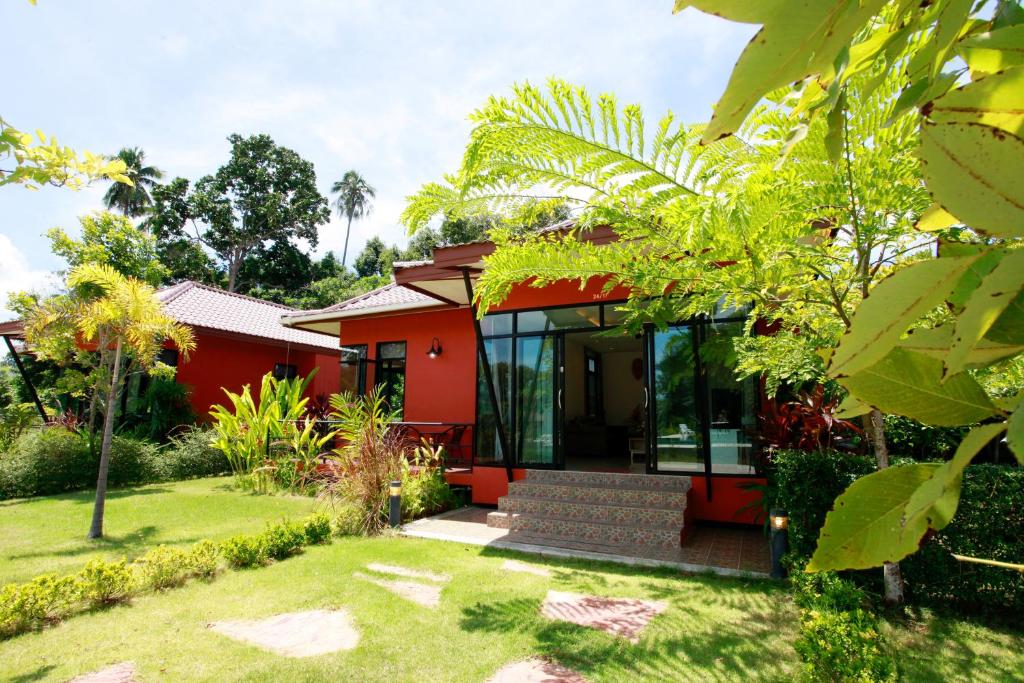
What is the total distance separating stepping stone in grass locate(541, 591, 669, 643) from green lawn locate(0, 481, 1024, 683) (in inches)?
4.1

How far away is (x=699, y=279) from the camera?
11.2 feet

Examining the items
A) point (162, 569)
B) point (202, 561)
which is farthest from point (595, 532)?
point (162, 569)

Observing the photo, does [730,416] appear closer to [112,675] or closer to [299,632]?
[299,632]

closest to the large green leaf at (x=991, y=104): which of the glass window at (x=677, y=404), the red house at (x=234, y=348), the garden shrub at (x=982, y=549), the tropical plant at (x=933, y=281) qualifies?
the tropical plant at (x=933, y=281)

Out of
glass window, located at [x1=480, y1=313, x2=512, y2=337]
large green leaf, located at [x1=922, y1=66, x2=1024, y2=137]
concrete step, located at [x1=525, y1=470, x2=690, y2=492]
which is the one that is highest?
glass window, located at [x1=480, y1=313, x2=512, y2=337]

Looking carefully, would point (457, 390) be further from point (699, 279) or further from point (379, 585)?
point (699, 279)

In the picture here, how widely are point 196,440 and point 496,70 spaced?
11.9 m

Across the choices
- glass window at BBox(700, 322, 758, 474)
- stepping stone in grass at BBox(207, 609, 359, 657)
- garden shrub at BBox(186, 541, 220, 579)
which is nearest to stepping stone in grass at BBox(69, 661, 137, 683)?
stepping stone in grass at BBox(207, 609, 359, 657)

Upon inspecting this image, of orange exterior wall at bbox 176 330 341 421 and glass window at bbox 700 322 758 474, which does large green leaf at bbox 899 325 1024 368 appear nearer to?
glass window at bbox 700 322 758 474

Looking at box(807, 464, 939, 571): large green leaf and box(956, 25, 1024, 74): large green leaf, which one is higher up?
box(956, 25, 1024, 74): large green leaf

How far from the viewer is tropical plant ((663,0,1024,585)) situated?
0.25 m

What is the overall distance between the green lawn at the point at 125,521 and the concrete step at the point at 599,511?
3.31 metres

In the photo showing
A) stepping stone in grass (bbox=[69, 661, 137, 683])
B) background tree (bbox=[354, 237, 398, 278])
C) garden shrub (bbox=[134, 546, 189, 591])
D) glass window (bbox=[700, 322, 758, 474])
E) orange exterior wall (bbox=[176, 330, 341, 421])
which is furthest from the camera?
background tree (bbox=[354, 237, 398, 278])

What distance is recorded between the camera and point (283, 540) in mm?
5844
